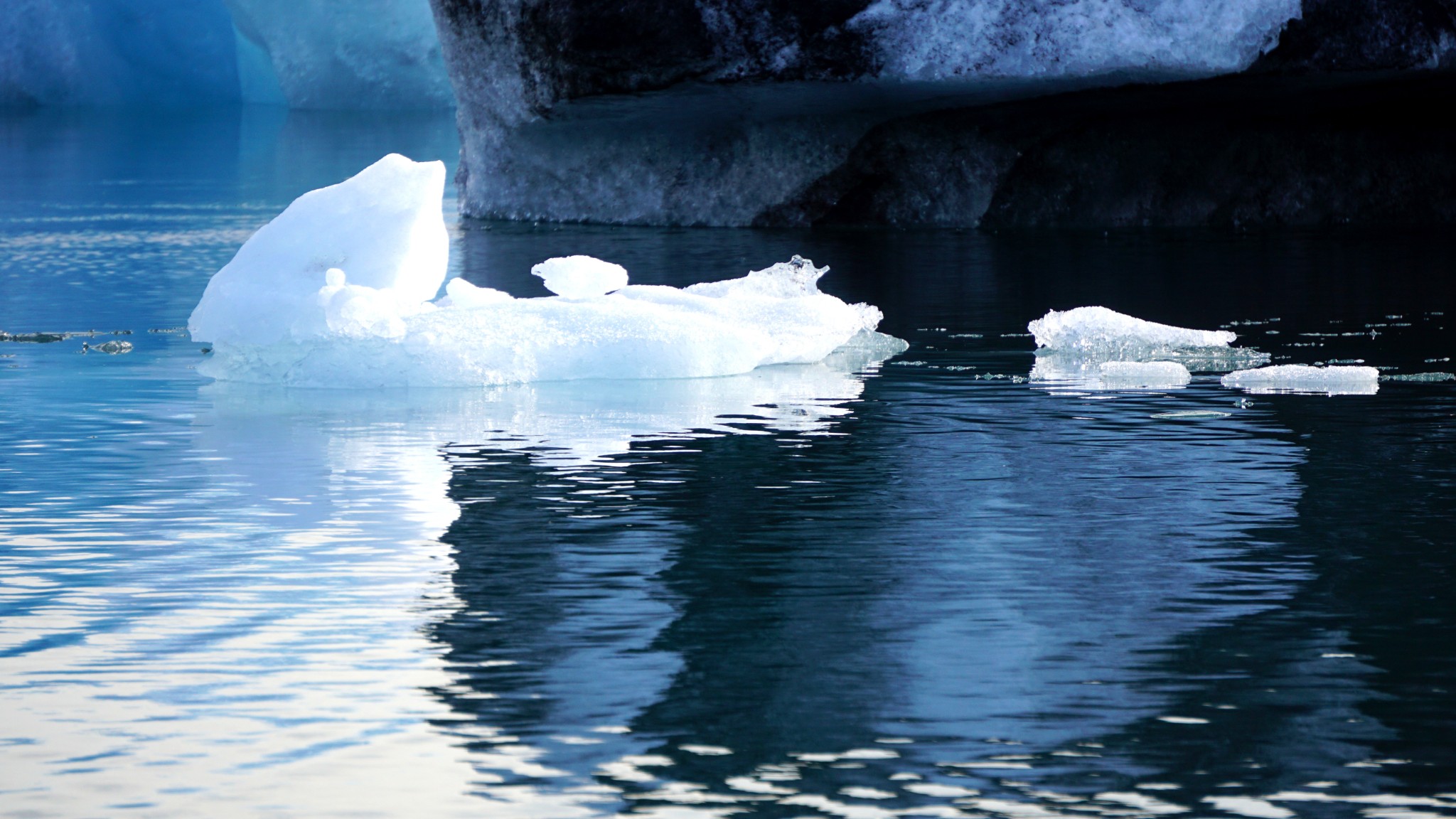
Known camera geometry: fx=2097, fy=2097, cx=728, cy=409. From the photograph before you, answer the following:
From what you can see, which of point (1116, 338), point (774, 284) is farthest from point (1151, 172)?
point (1116, 338)

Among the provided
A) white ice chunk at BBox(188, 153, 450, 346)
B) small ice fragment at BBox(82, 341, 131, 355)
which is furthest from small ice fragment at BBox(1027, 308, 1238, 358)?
small ice fragment at BBox(82, 341, 131, 355)

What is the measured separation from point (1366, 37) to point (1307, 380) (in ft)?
15.9

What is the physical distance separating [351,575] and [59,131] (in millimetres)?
21405

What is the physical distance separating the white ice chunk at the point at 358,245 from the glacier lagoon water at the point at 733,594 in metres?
0.34

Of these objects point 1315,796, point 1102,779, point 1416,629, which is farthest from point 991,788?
point 1416,629

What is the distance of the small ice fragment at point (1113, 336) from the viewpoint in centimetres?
622

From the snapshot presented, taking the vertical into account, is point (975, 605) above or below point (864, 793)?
above

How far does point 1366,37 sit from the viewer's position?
977cm

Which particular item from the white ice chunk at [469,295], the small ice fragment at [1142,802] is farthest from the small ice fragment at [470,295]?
the small ice fragment at [1142,802]

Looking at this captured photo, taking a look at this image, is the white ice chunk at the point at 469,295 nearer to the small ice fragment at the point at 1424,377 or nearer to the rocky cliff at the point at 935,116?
the small ice fragment at the point at 1424,377

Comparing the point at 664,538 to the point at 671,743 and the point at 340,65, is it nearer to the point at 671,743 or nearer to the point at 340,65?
the point at 671,743

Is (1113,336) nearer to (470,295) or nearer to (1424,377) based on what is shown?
(1424,377)

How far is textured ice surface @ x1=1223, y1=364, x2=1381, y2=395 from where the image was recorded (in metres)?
5.41

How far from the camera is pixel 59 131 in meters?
23.4
